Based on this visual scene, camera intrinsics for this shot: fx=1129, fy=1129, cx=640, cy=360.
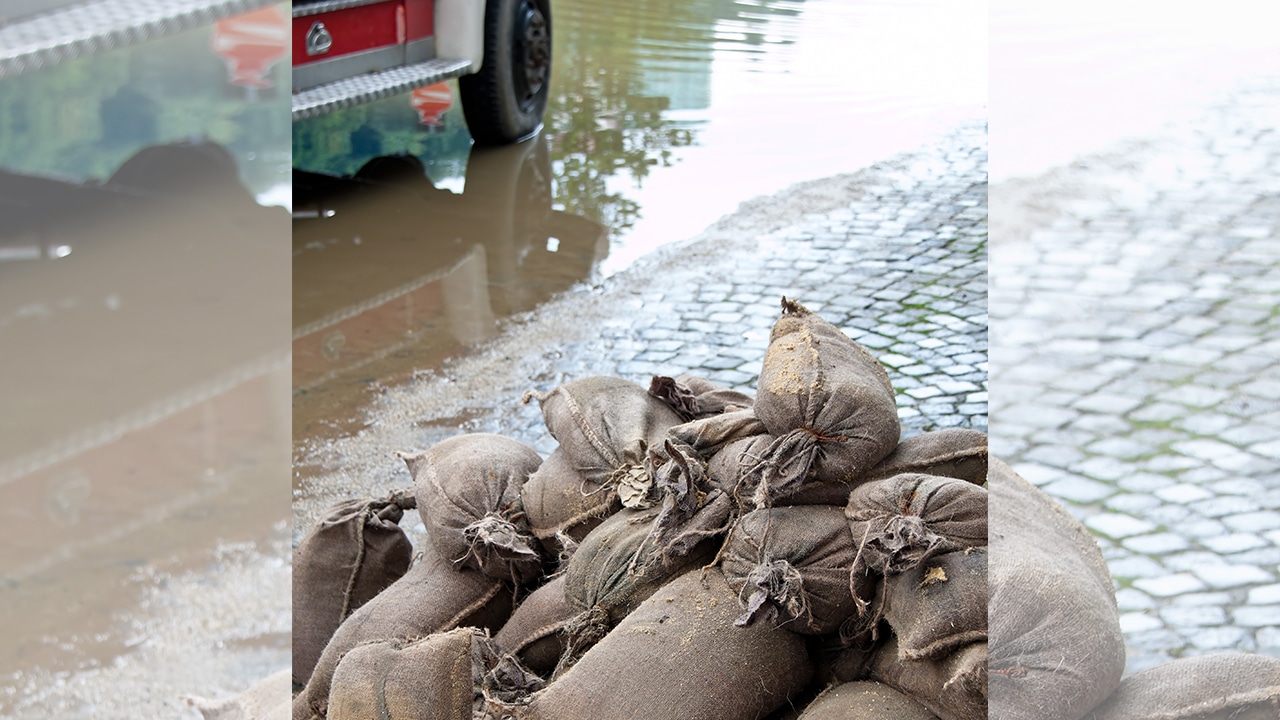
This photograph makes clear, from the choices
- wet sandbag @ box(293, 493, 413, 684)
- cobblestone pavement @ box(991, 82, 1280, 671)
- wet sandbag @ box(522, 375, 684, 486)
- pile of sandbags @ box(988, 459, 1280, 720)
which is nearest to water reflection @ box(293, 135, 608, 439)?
wet sandbag @ box(293, 493, 413, 684)

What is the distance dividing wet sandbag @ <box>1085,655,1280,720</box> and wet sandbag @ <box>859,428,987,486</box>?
37.9 inches

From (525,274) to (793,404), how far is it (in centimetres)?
374

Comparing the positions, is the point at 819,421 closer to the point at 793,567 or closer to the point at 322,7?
the point at 793,567

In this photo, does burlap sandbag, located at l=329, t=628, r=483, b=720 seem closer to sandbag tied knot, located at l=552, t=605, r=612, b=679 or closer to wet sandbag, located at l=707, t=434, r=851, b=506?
sandbag tied knot, located at l=552, t=605, r=612, b=679

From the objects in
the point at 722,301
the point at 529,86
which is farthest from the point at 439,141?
the point at 722,301

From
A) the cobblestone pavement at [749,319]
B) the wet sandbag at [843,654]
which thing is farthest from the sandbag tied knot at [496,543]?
the cobblestone pavement at [749,319]

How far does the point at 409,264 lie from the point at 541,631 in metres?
3.75

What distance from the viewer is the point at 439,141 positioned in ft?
25.5

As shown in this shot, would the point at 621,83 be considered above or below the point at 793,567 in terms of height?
above

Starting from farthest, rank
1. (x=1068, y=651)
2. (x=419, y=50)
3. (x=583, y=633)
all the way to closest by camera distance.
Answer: (x=419, y=50) < (x=583, y=633) < (x=1068, y=651)

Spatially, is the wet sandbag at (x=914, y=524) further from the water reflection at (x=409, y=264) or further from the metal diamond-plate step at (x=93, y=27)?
the water reflection at (x=409, y=264)

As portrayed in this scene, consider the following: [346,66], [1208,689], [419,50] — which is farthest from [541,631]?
[419,50]

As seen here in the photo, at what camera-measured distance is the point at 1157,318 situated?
878mm

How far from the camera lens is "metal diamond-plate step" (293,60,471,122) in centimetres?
574
